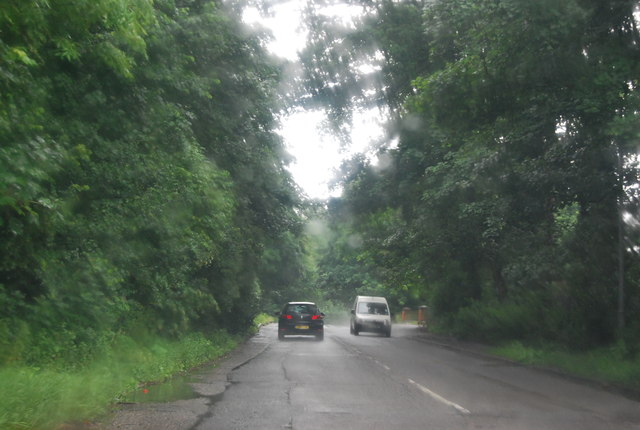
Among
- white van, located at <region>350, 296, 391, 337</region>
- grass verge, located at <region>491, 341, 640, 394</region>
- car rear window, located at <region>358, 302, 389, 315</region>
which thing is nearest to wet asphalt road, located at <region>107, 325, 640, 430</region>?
grass verge, located at <region>491, 341, 640, 394</region>

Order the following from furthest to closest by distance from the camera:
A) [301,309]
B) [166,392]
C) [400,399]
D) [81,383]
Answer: [301,309], [166,392], [400,399], [81,383]

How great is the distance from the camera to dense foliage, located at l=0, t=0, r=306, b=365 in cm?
848

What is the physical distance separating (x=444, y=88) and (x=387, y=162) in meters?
14.1

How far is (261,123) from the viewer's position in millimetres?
21328

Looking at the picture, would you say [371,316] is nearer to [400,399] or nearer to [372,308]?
[372,308]

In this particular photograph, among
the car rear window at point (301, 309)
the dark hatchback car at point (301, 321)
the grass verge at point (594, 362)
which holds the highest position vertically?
the car rear window at point (301, 309)

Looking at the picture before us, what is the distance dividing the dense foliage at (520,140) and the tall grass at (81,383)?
331 inches

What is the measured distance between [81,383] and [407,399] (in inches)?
198

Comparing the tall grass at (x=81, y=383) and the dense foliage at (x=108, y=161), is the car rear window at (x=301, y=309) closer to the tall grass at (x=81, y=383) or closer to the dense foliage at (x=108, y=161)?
the dense foliage at (x=108, y=161)

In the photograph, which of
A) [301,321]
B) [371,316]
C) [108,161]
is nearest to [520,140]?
[108,161]

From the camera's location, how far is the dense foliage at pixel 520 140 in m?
13.5

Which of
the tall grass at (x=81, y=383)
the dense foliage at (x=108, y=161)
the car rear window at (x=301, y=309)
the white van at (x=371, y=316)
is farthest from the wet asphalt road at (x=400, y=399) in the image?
the white van at (x=371, y=316)

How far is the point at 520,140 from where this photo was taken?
51.8 feet

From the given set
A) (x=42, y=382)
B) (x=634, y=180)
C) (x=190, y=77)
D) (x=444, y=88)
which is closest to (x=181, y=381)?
(x=42, y=382)
